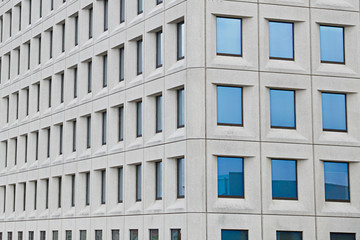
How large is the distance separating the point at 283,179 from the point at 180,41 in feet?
27.2

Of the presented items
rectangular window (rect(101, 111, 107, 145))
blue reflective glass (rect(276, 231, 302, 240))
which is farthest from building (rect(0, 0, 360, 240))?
rectangular window (rect(101, 111, 107, 145))

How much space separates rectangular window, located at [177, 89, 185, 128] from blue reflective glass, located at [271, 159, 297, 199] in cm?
465

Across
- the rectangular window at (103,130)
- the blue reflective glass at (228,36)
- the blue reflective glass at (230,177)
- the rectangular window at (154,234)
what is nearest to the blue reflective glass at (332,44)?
the blue reflective glass at (228,36)

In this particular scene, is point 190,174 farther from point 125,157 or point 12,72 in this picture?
point 12,72

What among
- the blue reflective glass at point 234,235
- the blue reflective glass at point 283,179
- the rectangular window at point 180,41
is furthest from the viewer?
the rectangular window at point 180,41

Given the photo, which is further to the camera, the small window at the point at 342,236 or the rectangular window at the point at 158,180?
the rectangular window at the point at 158,180

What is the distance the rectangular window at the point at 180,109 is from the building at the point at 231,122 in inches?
4.0

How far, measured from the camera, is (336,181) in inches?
1462

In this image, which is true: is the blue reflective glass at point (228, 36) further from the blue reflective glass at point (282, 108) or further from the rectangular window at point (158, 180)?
the rectangular window at point (158, 180)

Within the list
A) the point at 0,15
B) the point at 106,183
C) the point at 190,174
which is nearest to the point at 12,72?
the point at 0,15

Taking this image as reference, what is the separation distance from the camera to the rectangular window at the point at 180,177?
36469 mm

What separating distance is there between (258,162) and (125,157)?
335 inches

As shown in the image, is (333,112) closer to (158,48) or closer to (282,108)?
(282,108)

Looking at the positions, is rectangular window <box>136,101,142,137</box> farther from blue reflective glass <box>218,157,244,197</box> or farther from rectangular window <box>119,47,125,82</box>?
blue reflective glass <box>218,157,244,197</box>
